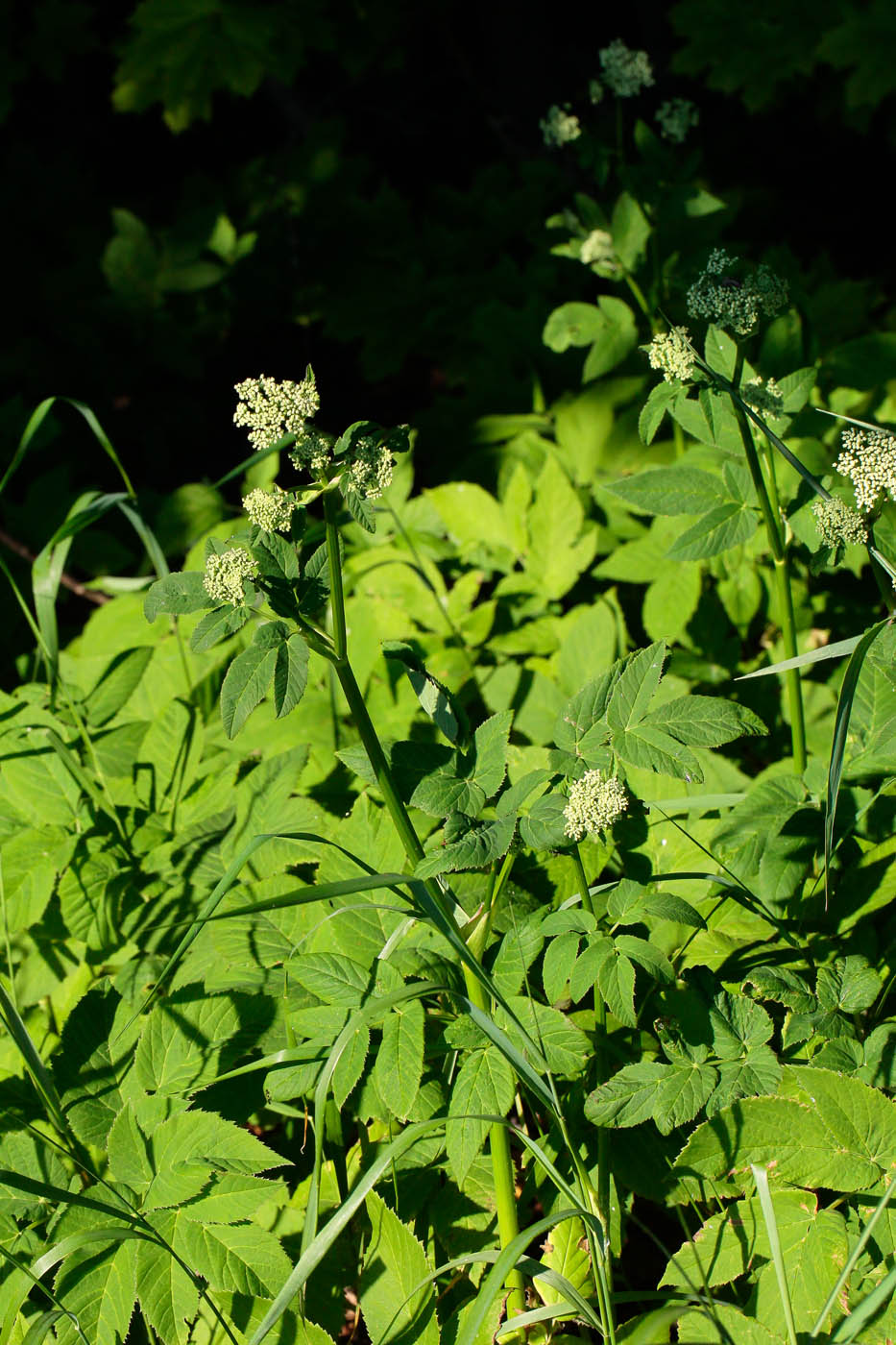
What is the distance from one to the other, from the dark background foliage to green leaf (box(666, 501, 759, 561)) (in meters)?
1.32


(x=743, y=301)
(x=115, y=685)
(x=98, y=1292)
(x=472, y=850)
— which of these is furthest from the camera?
(x=115, y=685)

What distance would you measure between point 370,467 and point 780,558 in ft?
2.40

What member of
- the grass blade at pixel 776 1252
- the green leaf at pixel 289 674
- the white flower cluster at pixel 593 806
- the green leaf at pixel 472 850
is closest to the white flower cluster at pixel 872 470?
the white flower cluster at pixel 593 806

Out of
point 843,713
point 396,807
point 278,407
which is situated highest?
point 278,407

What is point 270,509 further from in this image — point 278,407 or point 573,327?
point 573,327

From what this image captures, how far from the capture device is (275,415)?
1.15 metres

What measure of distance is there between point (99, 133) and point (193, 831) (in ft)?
15.0

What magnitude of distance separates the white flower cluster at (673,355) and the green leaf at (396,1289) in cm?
118

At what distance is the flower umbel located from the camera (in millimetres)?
1386

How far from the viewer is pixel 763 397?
154cm

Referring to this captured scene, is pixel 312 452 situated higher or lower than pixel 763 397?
higher

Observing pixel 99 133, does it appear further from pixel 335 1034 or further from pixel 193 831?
pixel 335 1034

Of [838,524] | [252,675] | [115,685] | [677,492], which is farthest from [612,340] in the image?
[252,675]

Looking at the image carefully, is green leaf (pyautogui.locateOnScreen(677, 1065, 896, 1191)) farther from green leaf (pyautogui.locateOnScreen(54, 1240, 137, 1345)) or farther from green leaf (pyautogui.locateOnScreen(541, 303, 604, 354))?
green leaf (pyautogui.locateOnScreen(541, 303, 604, 354))
